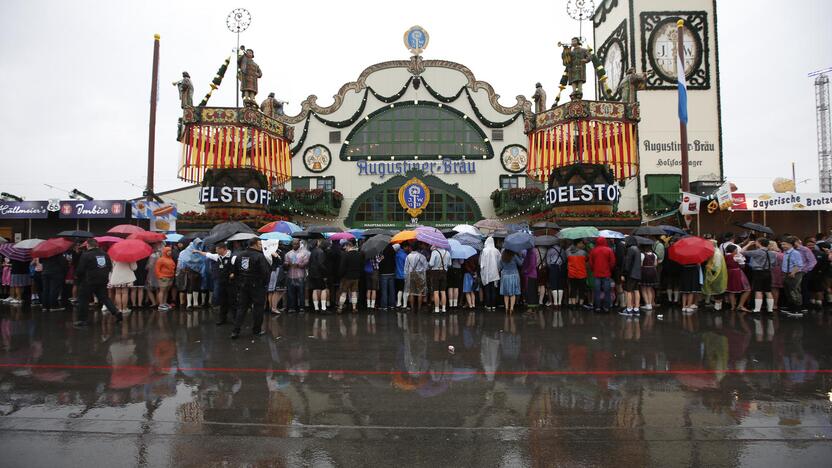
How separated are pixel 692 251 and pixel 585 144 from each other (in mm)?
7679

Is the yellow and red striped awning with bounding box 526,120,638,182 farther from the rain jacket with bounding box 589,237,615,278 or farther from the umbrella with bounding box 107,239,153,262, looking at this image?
the umbrella with bounding box 107,239,153,262

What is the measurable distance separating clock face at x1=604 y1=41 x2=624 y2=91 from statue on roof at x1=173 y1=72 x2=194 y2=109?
21421mm

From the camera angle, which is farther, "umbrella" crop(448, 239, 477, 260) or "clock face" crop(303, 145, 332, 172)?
"clock face" crop(303, 145, 332, 172)

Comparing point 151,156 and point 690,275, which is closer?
point 690,275

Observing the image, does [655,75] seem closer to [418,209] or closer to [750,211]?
[750,211]

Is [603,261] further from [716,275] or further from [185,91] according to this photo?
[185,91]

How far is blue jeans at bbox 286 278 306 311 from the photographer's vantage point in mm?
11414

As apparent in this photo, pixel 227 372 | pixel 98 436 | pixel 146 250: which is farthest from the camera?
pixel 146 250

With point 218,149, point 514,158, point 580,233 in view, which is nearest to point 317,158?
point 218,149

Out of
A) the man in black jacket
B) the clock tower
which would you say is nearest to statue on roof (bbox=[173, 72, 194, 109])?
the man in black jacket

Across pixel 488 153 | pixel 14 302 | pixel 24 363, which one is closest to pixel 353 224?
pixel 488 153

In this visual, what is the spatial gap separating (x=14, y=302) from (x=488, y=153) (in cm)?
2025

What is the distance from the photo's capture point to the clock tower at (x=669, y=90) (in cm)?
2561

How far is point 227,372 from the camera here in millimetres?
6234
